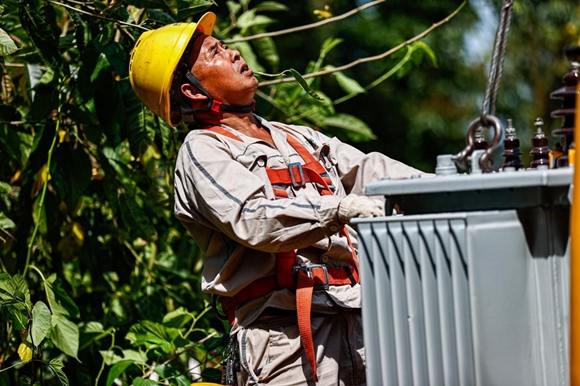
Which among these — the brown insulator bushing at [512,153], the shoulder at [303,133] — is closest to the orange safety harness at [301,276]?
the shoulder at [303,133]

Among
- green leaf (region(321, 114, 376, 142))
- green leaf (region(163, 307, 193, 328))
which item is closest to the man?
green leaf (region(163, 307, 193, 328))

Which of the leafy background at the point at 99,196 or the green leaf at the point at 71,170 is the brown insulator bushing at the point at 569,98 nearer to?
the leafy background at the point at 99,196

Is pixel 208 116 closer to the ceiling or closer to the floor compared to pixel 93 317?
closer to the ceiling

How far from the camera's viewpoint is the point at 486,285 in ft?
6.56

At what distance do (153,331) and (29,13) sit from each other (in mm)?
1396

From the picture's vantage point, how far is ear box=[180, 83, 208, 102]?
3.20m

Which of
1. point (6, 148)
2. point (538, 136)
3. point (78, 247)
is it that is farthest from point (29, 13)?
point (538, 136)

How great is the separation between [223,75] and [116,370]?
1319 mm

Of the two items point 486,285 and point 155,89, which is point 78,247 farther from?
point 486,285

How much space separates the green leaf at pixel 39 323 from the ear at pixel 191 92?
91cm

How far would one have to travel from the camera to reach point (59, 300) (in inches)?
152

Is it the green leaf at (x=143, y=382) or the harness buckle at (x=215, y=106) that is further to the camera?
the green leaf at (x=143, y=382)

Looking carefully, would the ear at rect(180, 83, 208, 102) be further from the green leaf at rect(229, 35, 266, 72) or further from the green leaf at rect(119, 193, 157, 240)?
the green leaf at rect(229, 35, 266, 72)

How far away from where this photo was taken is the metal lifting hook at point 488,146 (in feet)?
6.78
